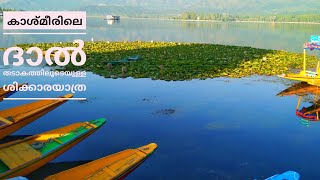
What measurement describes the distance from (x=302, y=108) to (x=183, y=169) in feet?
37.0

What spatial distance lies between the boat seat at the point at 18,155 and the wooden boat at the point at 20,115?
6.26ft

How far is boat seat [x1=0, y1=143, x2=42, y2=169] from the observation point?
455 inches

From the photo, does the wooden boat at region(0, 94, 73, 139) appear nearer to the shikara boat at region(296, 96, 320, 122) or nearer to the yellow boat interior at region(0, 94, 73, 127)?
the yellow boat interior at region(0, 94, 73, 127)

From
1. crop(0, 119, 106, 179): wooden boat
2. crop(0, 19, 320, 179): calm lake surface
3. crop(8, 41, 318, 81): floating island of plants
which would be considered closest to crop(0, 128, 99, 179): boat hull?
crop(0, 119, 106, 179): wooden boat

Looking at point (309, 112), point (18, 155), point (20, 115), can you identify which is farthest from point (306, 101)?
point (18, 155)

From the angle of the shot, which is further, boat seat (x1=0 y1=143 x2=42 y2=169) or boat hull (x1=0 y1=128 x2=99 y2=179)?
boat seat (x1=0 y1=143 x2=42 y2=169)

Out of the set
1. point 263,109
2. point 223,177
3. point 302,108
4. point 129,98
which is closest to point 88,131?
point 223,177

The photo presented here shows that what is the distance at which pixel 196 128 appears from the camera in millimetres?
17281

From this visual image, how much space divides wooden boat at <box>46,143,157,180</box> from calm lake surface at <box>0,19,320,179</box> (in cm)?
108

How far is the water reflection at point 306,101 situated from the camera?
63.4ft

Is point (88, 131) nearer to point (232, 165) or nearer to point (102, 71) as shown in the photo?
point (232, 165)

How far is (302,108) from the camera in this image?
68.2 ft

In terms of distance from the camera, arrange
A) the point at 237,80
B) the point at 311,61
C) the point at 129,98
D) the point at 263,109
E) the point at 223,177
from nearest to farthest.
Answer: the point at 223,177 < the point at 263,109 < the point at 129,98 < the point at 237,80 < the point at 311,61

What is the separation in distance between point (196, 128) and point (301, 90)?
12058mm
